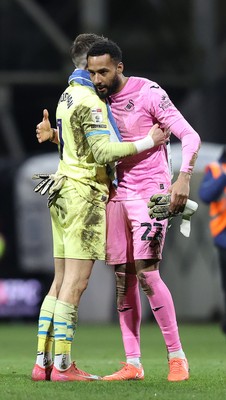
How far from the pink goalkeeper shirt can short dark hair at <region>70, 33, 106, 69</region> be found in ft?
1.00

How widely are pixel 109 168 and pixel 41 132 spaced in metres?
0.58

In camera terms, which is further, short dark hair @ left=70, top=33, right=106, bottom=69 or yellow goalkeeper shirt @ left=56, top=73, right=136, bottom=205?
short dark hair @ left=70, top=33, right=106, bottom=69

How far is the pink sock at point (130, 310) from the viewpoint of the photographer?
7.57 m

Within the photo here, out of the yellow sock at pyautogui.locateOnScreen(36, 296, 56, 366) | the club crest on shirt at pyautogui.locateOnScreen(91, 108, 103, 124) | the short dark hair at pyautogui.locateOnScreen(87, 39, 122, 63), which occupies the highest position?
the short dark hair at pyautogui.locateOnScreen(87, 39, 122, 63)

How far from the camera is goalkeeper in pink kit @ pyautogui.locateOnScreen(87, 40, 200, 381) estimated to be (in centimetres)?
729

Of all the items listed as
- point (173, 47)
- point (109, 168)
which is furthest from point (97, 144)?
point (173, 47)

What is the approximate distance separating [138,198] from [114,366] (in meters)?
2.03

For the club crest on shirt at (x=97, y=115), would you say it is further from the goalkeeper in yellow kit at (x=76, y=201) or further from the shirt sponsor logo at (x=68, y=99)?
the shirt sponsor logo at (x=68, y=99)

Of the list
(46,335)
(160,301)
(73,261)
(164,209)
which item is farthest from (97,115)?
(46,335)

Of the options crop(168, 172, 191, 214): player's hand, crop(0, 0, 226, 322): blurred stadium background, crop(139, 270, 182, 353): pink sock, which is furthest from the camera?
crop(0, 0, 226, 322): blurred stadium background

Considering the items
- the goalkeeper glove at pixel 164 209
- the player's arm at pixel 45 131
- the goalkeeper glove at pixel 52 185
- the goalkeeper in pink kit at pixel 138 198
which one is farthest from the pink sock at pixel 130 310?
the player's arm at pixel 45 131

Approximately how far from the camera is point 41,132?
7.73 m

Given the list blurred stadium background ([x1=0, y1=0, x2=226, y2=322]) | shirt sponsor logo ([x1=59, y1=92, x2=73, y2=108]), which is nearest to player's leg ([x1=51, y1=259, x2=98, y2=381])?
shirt sponsor logo ([x1=59, y1=92, x2=73, y2=108])

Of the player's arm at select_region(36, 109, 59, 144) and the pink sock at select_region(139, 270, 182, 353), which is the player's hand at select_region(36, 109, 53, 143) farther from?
the pink sock at select_region(139, 270, 182, 353)
